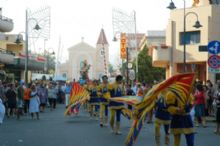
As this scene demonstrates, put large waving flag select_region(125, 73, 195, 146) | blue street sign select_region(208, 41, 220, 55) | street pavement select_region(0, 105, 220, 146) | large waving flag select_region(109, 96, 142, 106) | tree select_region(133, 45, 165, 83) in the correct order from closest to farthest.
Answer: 1. large waving flag select_region(125, 73, 195, 146)
2. large waving flag select_region(109, 96, 142, 106)
3. street pavement select_region(0, 105, 220, 146)
4. blue street sign select_region(208, 41, 220, 55)
5. tree select_region(133, 45, 165, 83)

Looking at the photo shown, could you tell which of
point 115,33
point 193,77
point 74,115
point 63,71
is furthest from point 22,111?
point 63,71

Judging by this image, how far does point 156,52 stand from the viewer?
52781 millimetres

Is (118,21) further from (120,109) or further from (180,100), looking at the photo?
(180,100)

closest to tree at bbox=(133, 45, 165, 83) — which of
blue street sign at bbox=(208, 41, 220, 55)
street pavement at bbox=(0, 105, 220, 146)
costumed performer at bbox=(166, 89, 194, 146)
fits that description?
blue street sign at bbox=(208, 41, 220, 55)

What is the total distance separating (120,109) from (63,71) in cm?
16593

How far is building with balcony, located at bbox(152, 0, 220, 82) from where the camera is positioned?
1889 inches

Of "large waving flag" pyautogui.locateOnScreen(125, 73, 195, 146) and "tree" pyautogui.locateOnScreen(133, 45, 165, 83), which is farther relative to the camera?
"tree" pyautogui.locateOnScreen(133, 45, 165, 83)

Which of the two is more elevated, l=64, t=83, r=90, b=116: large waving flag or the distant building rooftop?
the distant building rooftop

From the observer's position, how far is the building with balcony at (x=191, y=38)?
157 feet

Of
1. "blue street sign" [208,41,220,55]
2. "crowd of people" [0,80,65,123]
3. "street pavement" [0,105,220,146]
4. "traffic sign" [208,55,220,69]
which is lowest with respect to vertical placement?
"street pavement" [0,105,220,146]

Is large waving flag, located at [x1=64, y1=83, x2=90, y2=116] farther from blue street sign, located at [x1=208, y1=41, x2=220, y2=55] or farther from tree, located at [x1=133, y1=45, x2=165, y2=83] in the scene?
tree, located at [x1=133, y1=45, x2=165, y2=83]

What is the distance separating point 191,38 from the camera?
50094 millimetres

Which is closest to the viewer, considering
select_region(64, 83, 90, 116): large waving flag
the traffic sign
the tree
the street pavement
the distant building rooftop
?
the street pavement

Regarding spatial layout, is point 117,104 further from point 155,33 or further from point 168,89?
point 155,33
